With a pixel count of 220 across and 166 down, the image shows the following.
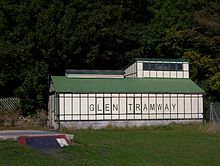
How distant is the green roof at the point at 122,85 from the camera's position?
4391 cm

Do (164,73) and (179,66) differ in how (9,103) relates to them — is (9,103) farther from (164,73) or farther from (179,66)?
(179,66)

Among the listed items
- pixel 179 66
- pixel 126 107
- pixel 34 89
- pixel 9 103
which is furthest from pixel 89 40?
pixel 126 107

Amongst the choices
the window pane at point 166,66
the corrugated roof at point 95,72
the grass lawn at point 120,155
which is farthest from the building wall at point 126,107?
the grass lawn at point 120,155

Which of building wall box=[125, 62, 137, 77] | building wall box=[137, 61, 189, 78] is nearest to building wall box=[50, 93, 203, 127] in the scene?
building wall box=[137, 61, 189, 78]

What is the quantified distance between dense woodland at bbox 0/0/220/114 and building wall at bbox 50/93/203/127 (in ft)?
19.8

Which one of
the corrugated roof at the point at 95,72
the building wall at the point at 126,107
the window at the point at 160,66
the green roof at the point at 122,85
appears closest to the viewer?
the building wall at the point at 126,107

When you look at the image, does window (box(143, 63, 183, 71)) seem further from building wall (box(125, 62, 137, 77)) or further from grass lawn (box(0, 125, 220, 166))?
grass lawn (box(0, 125, 220, 166))

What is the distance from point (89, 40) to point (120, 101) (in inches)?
398

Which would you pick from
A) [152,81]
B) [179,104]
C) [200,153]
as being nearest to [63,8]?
[152,81]

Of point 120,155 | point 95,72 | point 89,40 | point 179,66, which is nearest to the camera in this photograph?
point 120,155

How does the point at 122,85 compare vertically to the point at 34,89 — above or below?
above

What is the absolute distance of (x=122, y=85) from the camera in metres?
45.8

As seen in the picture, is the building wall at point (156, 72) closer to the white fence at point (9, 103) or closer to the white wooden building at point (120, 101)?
the white wooden building at point (120, 101)

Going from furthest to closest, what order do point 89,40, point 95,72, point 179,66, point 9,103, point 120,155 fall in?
point 9,103 → point 89,40 → point 179,66 → point 95,72 → point 120,155
